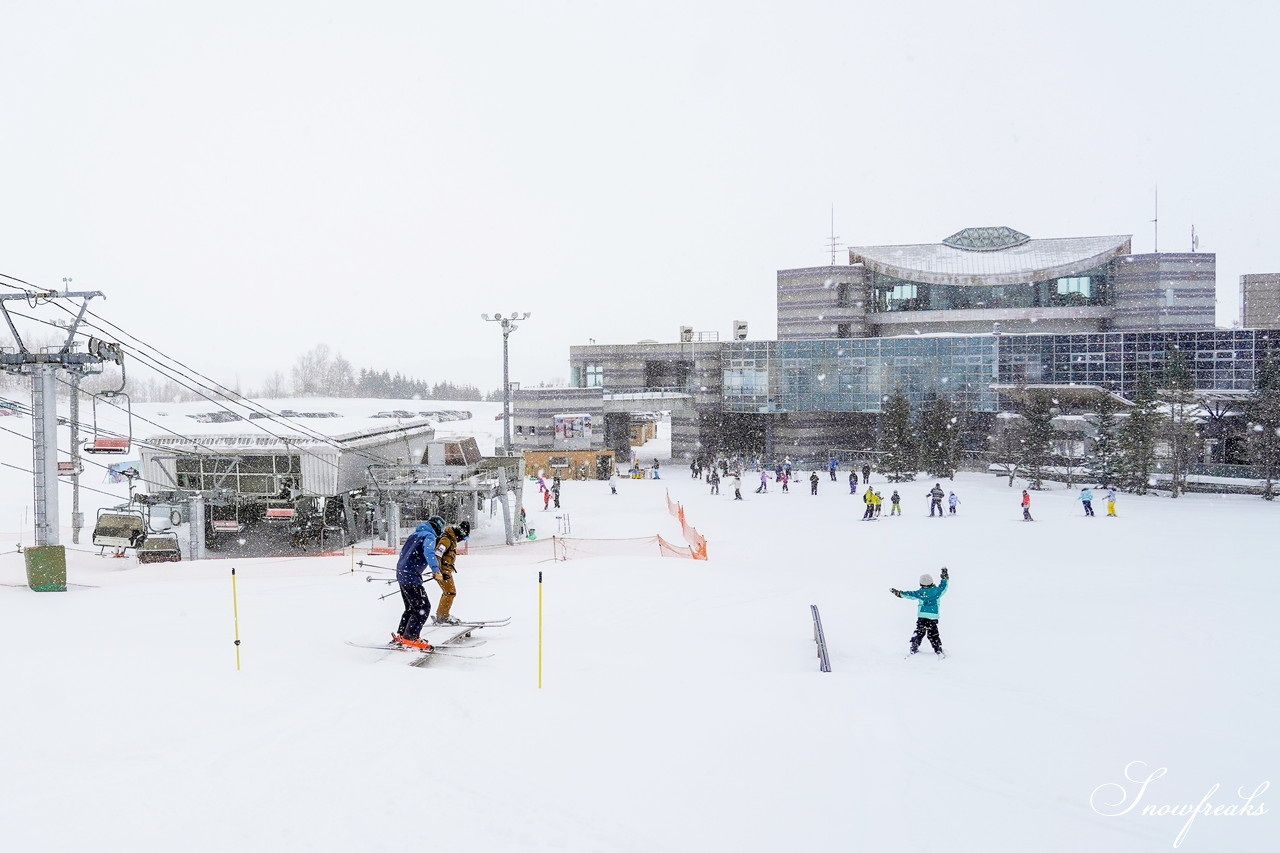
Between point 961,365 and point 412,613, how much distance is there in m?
60.2

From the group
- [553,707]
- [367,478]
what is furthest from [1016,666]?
[367,478]

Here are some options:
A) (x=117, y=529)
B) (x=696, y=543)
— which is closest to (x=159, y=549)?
(x=117, y=529)

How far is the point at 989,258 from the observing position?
75.2 metres

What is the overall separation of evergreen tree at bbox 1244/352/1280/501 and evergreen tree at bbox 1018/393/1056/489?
8.66 meters

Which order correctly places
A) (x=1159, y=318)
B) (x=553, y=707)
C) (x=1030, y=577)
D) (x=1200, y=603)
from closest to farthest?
(x=553, y=707)
(x=1200, y=603)
(x=1030, y=577)
(x=1159, y=318)

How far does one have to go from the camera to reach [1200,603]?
13570 mm

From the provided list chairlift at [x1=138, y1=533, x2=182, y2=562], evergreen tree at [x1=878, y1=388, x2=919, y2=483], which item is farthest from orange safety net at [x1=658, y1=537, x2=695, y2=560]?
evergreen tree at [x1=878, y1=388, x2=919, y2=483]

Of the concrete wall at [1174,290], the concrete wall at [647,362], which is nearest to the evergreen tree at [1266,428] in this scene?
the concrete wall at [1174,290]

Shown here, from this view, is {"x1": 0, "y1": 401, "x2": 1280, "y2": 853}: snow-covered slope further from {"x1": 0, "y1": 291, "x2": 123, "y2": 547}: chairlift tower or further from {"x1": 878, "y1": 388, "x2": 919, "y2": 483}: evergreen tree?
{"x1": 878, "y1": 388, "x2": 919, "y2": 483}: evergreen tree

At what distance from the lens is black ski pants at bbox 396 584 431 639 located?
845cm

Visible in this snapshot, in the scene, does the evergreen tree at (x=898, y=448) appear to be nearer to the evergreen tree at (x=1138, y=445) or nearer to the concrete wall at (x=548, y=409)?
the evergreen tree at (x=1138, y=445)

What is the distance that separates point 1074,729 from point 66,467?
26.9 m

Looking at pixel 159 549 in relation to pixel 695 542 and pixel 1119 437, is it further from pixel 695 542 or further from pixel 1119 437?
pixel 1119 437

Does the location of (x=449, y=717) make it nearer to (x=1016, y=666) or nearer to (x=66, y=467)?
(x=1016, y=666)
